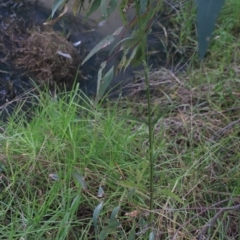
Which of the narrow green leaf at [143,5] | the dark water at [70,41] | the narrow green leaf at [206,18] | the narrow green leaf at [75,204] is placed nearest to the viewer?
the narrow green leaf at [206,18]

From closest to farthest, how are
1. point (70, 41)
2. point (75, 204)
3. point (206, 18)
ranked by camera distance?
point (206, 18)
point (75, 204)
point (70, 41)

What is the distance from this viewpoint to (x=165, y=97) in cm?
248

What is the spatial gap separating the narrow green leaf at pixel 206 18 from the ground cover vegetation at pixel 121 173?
71 cm

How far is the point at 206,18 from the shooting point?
594 millimetres

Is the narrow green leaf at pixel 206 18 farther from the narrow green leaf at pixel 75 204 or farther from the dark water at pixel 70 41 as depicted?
the dark water at pixel 70 41

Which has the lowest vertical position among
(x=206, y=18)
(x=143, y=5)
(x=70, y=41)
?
(x=70, y=41)

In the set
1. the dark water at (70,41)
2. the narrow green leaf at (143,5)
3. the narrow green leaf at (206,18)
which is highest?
the narrow green leaf at (206,18)

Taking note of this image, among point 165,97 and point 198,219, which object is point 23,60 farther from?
point 198,219

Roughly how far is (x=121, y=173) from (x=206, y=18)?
119cm

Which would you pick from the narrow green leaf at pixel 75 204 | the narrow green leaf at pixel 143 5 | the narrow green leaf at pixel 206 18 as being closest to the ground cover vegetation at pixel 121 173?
the narrow green leaf at pixel 75 204

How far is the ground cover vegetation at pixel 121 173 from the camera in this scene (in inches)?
61.1

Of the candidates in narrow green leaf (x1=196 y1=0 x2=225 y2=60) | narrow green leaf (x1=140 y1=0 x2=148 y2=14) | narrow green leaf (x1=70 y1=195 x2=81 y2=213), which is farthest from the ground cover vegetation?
narrow green leaf (x1=196 y1=0 x2=225 y2=60)

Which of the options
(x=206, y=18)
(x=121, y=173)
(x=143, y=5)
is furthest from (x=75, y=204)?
(x=206, y=18)

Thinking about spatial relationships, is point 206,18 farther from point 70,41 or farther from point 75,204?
point 70,41
